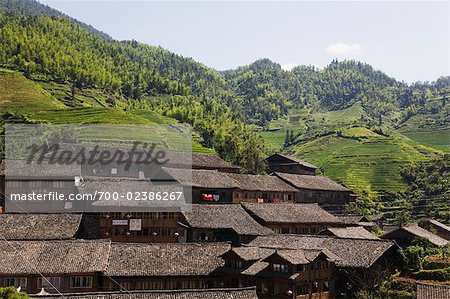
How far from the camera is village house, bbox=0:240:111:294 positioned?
119 ft

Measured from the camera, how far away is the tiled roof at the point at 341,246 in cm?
4031

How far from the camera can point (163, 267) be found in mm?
39781

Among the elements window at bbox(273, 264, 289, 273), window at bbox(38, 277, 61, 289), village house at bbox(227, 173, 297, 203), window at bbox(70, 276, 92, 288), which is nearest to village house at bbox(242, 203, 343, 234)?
village house at bbox(227, 173, 297, 203)

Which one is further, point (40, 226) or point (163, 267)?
point (40, 226)

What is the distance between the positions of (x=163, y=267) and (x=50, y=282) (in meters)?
8.33

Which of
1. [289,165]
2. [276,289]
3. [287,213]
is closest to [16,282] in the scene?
[276,289]

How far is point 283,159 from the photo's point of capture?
292ft

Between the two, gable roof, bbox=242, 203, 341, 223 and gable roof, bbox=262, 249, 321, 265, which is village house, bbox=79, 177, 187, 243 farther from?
gable roof, bbox=262, 249, 321, 265

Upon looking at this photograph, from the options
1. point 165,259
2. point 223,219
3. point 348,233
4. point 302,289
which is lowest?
point 302,289

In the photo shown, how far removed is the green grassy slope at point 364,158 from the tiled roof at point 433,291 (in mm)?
A: 66995

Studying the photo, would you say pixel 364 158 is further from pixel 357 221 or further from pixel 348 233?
pixel 348 233

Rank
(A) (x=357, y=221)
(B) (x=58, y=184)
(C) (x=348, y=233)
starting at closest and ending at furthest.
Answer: (C) (x=348, y=233), (B) (x=58, y=184), (A) (x=357, y=221)

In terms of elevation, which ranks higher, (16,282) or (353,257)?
(353,257)

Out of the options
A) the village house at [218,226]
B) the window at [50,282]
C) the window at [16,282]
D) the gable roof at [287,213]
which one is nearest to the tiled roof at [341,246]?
the village house at [218,226]
